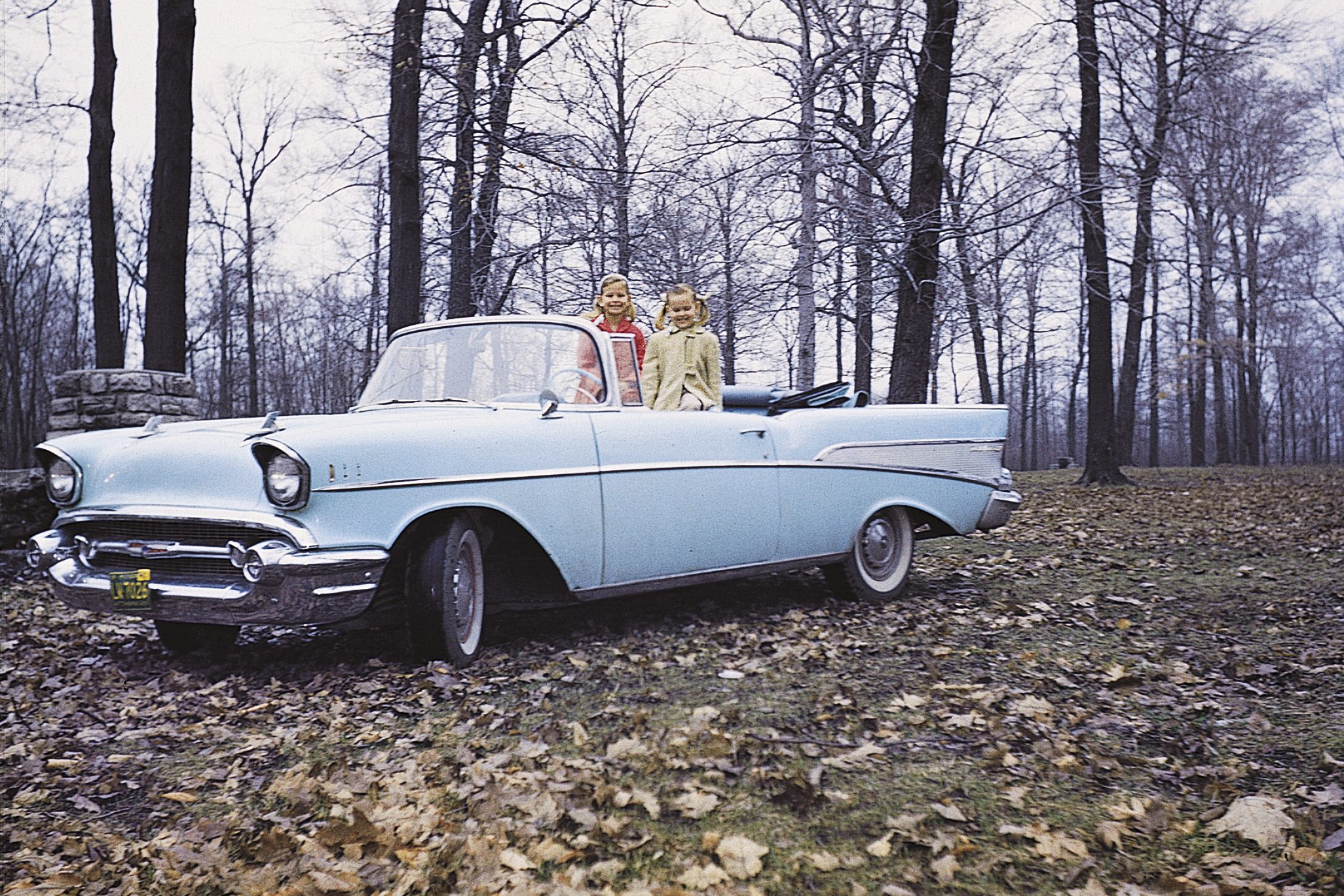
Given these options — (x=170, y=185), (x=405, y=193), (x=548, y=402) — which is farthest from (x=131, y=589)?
(x=170, y=185)

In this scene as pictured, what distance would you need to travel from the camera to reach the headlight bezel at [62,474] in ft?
14.9

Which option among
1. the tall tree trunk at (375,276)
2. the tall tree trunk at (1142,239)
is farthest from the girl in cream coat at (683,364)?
the tall tree trunk at (375,276)

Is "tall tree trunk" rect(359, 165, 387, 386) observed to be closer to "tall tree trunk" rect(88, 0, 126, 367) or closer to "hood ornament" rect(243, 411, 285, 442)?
"tall tree trunk" rect(88, 0, 126, 367)

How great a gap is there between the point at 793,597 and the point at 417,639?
2737 millimetres

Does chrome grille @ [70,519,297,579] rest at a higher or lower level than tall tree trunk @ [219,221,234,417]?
lower

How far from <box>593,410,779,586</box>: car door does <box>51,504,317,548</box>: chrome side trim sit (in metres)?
1.42

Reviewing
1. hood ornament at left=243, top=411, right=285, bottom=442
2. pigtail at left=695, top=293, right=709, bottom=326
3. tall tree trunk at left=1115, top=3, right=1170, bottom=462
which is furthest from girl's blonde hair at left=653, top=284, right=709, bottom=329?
tall tree trunk at left=1115, top=3, right=1170, bottom=462

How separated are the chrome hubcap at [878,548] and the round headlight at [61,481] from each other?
4145mm

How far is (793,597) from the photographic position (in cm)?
642

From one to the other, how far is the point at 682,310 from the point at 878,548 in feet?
6.16

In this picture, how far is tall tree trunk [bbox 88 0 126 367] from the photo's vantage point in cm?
1367

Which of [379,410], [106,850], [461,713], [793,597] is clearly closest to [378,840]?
[106,850]

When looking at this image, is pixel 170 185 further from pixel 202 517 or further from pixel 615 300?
pixel 202 517

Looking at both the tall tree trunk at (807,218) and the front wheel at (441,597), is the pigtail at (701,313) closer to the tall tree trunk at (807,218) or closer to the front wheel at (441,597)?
the front wheel at (441,597)
